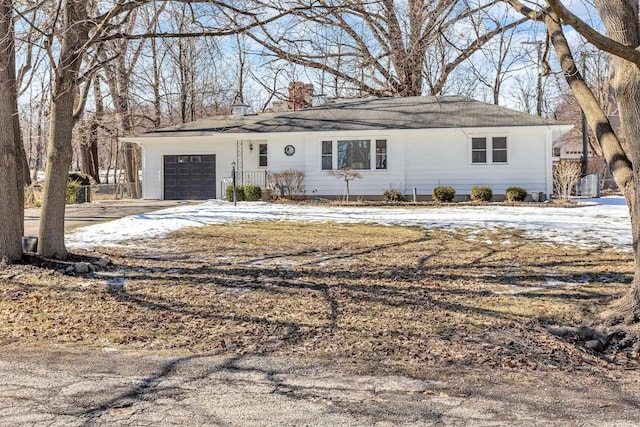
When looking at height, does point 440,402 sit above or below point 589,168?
below

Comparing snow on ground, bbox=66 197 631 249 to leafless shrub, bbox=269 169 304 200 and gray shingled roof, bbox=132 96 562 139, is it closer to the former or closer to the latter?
leafless shrub, bbox=269 169 304 200

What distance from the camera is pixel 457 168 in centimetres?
Answer: 1989

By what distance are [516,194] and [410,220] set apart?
713 cm

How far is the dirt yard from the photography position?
4234mm

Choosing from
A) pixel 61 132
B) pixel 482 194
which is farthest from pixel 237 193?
pixel 61 132

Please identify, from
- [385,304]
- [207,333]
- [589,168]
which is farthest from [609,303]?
[589,168]

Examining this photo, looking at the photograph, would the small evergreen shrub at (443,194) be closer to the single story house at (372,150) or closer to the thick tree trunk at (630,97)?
the single story house at (372,150)

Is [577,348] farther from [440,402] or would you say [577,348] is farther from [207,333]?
[207,333]

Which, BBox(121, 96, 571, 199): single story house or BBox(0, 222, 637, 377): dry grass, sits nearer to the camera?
BBox(0, 222, 637, 377): dry grass

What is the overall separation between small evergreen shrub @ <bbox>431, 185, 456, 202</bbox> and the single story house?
90 cm

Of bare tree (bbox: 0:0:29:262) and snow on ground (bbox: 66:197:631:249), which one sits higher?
bare tree (bbox: 0:0:29:262)

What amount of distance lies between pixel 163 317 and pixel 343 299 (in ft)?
6.31

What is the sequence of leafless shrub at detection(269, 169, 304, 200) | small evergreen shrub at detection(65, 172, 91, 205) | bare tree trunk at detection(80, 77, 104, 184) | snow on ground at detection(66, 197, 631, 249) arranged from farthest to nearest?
bare tree trunk at detection(80, 77, 104, 184)
leafless shrub at detection(269, 169, 304, 200)
small evergreen shrub at detection(65, 172, 91, 205)
snow on ground at detection(66, 197, 631, 249)

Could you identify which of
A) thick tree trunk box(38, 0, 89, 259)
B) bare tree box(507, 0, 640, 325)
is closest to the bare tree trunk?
thick tree trunk box(38, 0, 89, 259)
